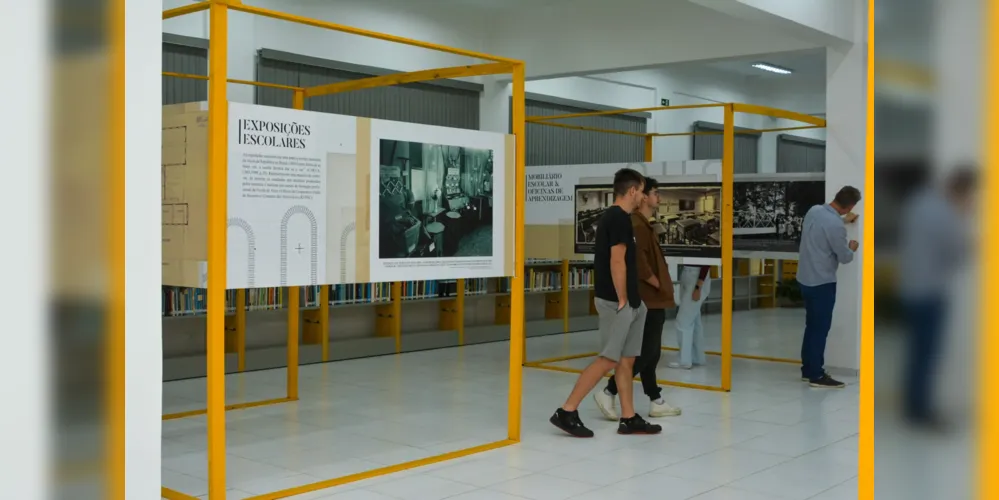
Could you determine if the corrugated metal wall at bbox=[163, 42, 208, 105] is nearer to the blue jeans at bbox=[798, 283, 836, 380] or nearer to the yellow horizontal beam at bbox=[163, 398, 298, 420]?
the yellow horizontal beam at bbox=[163, 398, 298, 420]

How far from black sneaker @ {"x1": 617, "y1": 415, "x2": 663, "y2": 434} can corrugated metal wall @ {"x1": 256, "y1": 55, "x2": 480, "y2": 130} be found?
504 centimetres

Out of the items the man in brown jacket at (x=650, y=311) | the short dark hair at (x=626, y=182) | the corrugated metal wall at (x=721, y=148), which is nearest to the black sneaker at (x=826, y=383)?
the man in brown jacket at (x=650, y=311)

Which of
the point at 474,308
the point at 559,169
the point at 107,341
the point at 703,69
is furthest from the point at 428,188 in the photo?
the point at 703,69

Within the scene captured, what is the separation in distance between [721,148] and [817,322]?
9085 millimetres

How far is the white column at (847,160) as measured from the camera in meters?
8.89

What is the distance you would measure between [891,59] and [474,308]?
33.4 feet

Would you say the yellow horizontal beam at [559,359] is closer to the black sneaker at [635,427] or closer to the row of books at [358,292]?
the row of books at [358,292]

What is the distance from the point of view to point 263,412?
715cm

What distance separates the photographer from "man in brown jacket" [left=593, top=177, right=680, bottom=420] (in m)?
6.98

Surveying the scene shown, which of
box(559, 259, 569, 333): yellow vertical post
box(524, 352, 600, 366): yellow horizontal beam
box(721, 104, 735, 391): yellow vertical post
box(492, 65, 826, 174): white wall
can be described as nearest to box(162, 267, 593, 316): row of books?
box(559, 259, 569, 333): yellow vertical post

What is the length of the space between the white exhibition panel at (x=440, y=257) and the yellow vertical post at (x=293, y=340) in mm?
1249

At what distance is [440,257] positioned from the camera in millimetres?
5820

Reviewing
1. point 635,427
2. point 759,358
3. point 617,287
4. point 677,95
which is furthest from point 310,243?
point 677,95

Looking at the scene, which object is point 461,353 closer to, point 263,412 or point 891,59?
point 263,412
